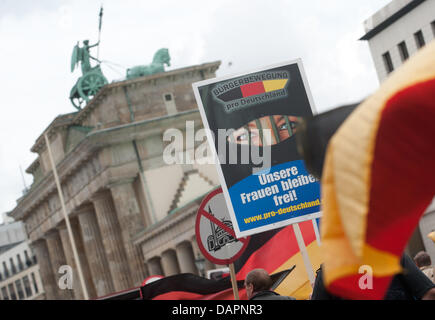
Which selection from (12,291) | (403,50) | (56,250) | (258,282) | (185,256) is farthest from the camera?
(12,291)

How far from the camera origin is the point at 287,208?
7832mm

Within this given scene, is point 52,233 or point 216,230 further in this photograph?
point 52,233

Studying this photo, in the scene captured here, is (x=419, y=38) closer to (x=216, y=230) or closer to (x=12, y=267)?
(x=216, y=230)

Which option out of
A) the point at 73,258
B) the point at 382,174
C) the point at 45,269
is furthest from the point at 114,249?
the point at 382,174

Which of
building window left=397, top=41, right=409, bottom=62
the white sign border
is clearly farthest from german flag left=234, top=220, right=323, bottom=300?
building window left=397, top=41, right=409, bottom=62

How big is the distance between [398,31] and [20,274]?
86.3m

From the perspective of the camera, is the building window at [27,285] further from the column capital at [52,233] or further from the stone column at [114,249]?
the stone column at [114,249]

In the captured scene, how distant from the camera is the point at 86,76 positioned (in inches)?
3022

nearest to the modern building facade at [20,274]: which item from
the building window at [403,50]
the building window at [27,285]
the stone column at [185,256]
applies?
the building window at [27,285]

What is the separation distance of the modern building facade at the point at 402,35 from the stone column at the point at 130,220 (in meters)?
21.8

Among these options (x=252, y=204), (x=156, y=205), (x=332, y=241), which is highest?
(x=156, y=205)
